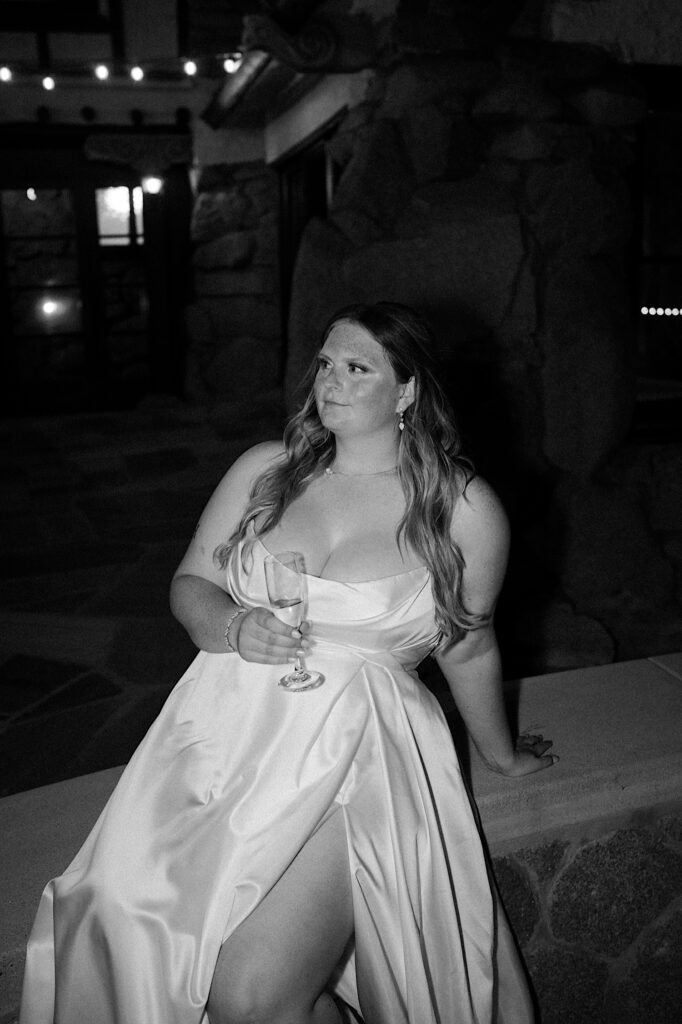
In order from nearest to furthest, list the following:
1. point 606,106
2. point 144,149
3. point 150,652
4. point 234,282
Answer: point 150,652 < point 606,106 < point 234,282 < point 144,149

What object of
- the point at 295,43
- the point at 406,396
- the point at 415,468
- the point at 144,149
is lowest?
the point at 415,468

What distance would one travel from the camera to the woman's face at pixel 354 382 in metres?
1.91

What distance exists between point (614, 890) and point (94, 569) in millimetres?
3422

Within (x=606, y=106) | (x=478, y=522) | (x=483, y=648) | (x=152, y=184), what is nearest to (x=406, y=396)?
(x=478, y=522)

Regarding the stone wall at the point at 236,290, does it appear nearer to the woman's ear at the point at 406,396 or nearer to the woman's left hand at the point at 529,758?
the woman's ear at the point at 406,396

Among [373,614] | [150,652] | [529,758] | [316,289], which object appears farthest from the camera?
[316,289]

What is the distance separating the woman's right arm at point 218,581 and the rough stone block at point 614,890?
87cm

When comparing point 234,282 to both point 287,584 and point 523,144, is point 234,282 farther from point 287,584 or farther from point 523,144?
point 287,584

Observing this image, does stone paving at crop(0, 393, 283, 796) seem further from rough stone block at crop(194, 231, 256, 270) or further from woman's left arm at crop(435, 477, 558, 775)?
woman's left arm at crop(435, 477, 558, 775)

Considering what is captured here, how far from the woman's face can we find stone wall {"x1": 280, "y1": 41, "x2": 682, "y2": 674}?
6.86 ft

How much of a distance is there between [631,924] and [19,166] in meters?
8.62

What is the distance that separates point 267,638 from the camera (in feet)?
5.30

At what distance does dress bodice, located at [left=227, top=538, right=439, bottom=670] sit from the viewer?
1.75m

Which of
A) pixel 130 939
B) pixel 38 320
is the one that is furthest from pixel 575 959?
pixel 38 320
